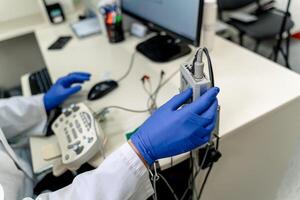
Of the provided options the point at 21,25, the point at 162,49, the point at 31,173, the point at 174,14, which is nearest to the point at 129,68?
the point at 162,49

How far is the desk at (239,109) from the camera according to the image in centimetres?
91

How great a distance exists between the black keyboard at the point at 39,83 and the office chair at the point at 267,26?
1317mm

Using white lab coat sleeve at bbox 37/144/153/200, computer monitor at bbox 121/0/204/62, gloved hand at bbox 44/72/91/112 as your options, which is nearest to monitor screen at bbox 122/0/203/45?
computer monitor at bbox 121/0/204/62

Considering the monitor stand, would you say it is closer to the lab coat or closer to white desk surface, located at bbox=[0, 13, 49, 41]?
the lab coat

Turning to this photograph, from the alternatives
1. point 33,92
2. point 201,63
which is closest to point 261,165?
point 201,63

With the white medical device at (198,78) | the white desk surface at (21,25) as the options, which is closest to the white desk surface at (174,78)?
the white medical device at (198,78)

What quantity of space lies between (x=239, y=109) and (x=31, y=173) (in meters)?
0.78

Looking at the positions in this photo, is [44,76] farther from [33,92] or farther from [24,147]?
[24,147]

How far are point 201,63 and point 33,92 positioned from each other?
0.96 m

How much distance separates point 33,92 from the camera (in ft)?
4.29

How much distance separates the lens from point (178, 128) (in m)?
0.67

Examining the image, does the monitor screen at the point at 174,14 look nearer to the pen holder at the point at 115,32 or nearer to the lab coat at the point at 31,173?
the pen holder at the point at 115,32

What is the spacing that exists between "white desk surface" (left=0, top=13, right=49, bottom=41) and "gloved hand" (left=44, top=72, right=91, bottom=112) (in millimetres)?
897

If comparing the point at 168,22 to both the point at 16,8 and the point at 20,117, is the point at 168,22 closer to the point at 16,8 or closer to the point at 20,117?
the point at 20,117
